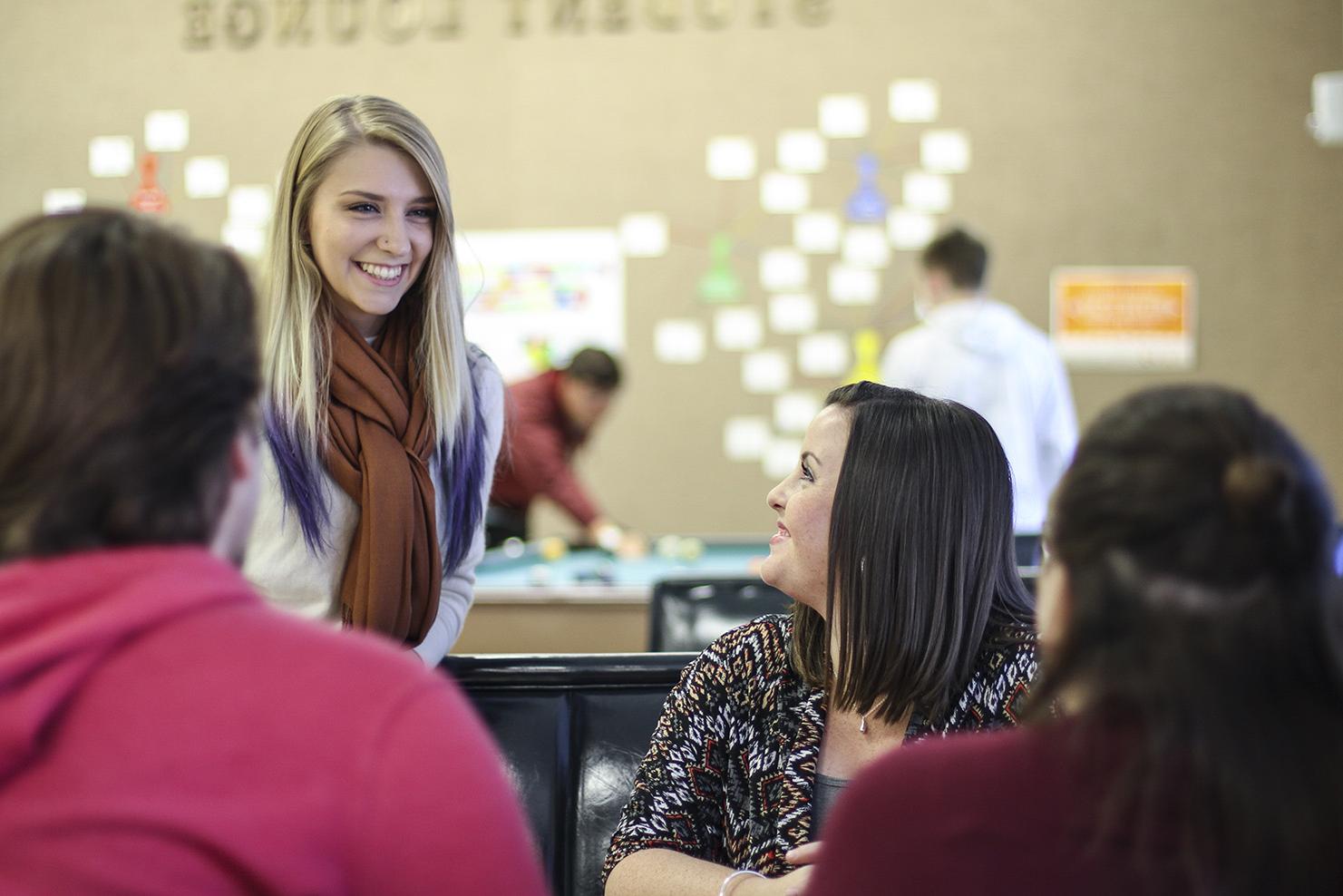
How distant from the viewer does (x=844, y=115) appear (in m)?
6.48

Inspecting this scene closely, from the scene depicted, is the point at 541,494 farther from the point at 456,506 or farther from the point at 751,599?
the point at 456,506

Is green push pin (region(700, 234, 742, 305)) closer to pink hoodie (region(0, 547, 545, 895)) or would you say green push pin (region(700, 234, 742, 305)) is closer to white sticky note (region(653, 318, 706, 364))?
white sticky note (region(653, 318, 706, 364))

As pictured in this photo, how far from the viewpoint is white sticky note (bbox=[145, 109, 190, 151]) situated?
6867mm

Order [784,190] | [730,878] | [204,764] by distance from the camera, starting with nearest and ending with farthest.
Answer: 1. [204,764]
2. [730,878]
3. [784,190]

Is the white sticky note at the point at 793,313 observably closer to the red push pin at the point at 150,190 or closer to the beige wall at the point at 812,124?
the beige wall at the point at 812,124

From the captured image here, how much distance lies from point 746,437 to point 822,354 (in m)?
0.54

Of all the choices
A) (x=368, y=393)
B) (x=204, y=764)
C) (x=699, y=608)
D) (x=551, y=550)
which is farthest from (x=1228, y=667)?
(x=551, y=550)

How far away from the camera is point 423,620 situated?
2070mm

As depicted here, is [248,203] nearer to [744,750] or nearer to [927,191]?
[927,191]

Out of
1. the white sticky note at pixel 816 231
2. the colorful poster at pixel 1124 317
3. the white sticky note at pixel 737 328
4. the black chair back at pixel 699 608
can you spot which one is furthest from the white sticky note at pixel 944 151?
the black chair back at pixel 699 608

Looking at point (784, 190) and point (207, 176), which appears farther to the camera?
point (207, 176)

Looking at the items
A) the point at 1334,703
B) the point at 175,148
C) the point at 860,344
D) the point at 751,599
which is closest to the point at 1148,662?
the point at 1334,703

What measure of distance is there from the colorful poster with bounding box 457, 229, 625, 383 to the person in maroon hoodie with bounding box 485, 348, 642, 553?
33.0 inches

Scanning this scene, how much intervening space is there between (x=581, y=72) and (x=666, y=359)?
1.44 m
